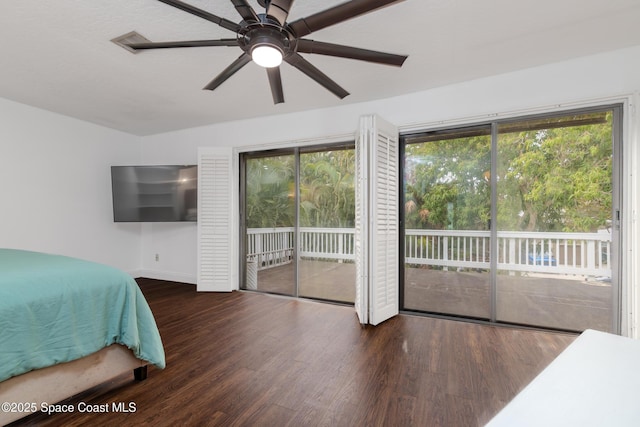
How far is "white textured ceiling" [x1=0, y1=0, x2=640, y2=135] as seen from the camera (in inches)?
76.1

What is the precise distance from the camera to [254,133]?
410cm

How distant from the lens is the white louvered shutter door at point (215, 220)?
13.4ft

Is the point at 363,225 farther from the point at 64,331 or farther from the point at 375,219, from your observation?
the point at 64,331

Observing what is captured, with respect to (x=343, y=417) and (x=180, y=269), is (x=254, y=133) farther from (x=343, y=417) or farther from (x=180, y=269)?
(x=343, y=417)

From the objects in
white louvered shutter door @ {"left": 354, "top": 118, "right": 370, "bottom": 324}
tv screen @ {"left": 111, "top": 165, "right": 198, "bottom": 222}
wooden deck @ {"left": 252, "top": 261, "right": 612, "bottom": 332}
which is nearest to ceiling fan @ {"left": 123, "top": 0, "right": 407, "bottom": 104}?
white louvered shutter door @ {"left": 354, "top": 118, "right": 370, "bottom": 324}

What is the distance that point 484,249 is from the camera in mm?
3055

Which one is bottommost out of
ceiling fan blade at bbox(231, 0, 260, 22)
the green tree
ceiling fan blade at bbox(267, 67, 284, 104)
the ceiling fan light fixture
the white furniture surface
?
the white furniture surface

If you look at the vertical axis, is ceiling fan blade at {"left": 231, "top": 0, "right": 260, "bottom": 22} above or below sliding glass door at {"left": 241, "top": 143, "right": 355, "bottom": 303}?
above

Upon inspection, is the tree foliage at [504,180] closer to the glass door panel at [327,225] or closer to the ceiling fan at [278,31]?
the glass door panel at [327,225]

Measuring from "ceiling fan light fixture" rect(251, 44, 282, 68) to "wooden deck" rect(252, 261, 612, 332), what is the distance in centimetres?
263

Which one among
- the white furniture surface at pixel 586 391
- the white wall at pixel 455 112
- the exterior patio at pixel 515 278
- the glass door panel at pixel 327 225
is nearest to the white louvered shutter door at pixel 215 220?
the white wall at pixel 455 112

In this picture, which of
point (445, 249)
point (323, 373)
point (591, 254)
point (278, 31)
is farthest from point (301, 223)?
point (591, 254)

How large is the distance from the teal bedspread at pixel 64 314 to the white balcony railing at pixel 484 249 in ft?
7.51

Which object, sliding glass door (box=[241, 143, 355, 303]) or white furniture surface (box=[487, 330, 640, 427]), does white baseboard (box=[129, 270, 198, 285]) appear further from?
white furniture surface (box=[487, 330, 640, 427])
